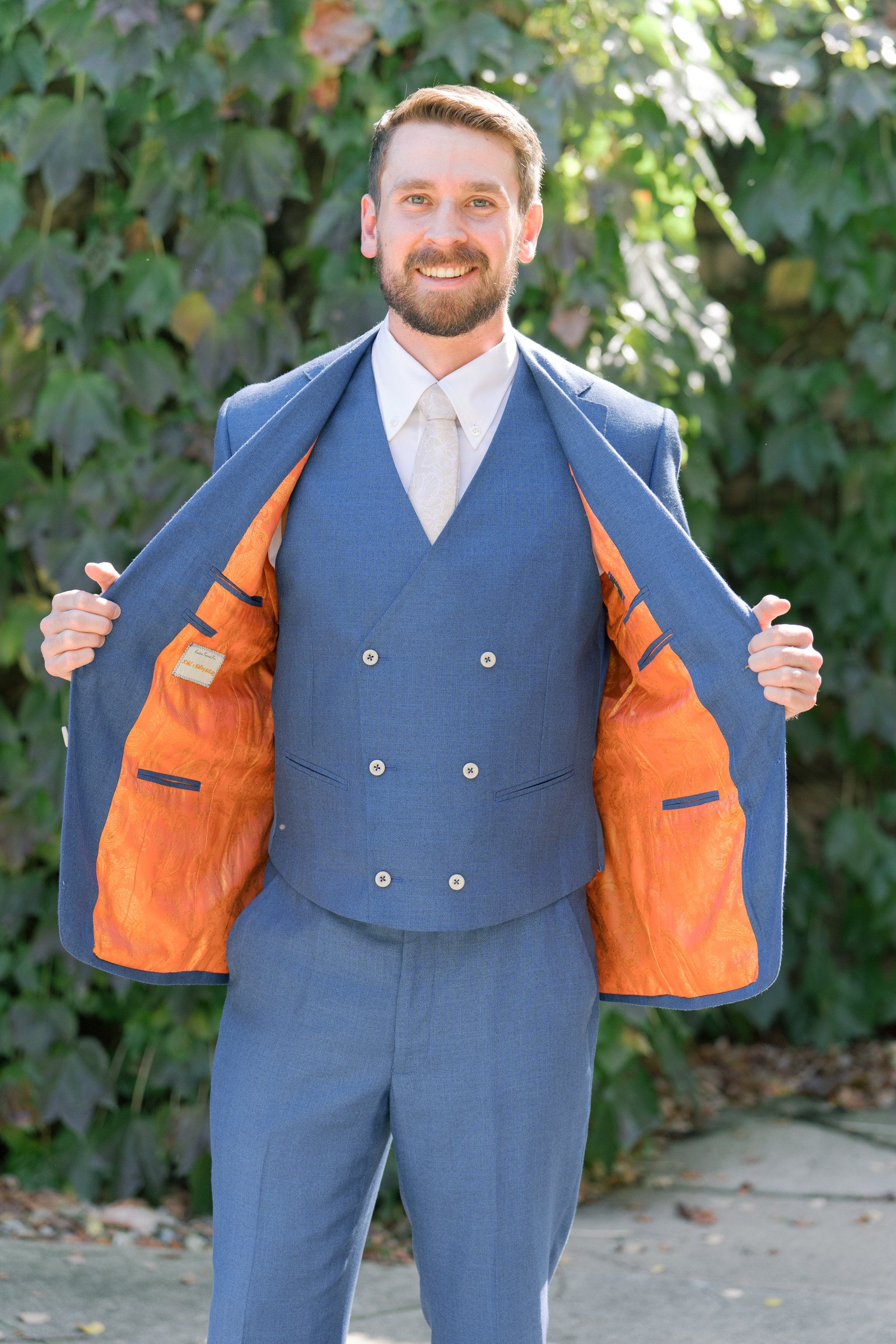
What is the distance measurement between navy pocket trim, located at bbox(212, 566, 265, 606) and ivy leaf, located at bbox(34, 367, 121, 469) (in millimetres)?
1102

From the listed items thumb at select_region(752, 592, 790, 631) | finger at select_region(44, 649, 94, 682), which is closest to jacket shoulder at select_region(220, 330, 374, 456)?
finger at select_region(44, 649, 94, 682)

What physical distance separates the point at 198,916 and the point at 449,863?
39cm

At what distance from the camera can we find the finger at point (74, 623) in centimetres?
168

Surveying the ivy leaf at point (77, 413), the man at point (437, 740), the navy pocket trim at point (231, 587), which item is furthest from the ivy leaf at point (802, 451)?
the navy pocket trim at point (231, 587)

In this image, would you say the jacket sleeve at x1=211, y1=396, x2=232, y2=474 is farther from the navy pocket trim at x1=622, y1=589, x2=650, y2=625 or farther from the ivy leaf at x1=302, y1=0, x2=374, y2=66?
the ivy leaf at x1=302, y1=0, x2=374, y2=66

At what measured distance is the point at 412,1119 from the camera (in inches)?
66.0

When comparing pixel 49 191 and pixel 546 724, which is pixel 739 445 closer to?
pixel 49 191

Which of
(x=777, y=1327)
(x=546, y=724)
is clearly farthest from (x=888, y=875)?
(x=546, y=724)

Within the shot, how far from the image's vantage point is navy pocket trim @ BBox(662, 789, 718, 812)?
5.72 feet

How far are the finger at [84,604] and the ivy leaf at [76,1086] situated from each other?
153 cm

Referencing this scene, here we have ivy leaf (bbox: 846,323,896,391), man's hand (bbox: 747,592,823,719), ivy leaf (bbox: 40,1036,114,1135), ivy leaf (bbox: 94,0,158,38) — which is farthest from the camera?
ivy leaf (bbox: 846,323,896,391)

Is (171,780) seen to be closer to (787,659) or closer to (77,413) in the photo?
(787,659)

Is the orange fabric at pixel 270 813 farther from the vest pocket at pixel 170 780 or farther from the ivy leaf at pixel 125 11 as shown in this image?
the ivy leaf at pixel 125 11

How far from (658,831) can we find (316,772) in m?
0.43
